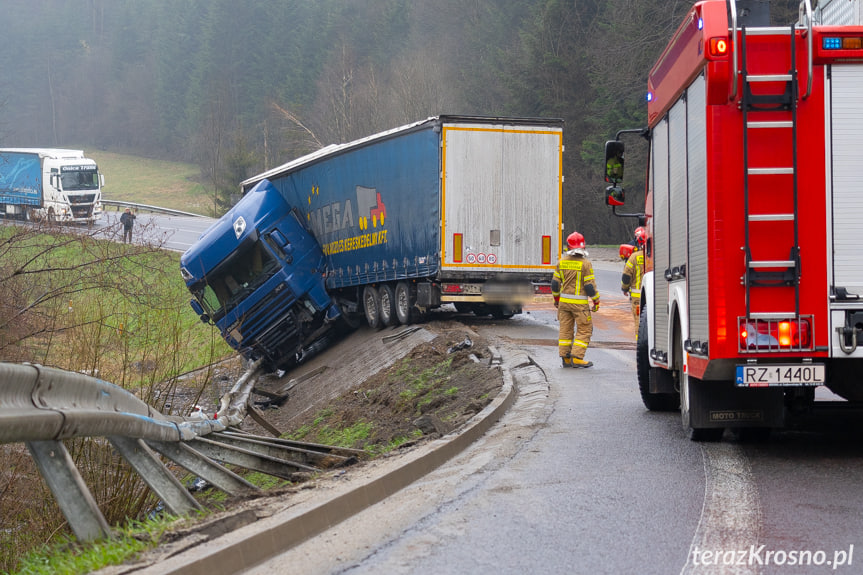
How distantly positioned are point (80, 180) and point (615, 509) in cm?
4985

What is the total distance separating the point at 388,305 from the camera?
21.3 metres

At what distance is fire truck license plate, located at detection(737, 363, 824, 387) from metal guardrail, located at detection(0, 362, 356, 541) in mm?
3194

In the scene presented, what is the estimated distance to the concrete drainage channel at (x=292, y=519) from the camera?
4734mm

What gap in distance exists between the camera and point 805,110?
681 centimetres

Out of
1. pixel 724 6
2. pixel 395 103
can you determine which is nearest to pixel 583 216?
pixel 395 103

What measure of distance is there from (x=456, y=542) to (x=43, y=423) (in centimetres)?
220

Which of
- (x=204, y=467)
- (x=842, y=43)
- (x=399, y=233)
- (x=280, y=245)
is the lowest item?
(x=204, y=467)

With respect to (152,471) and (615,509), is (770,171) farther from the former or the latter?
(152,471)

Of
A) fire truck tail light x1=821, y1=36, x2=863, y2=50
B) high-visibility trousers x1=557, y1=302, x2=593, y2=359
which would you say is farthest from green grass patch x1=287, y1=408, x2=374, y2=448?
fire truck tail light x1=821, y1=36, x2=863, y2=50

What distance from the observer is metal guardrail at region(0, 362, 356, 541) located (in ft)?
17.1

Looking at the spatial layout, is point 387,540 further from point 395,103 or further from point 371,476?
point 395,103

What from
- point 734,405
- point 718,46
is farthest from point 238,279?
point 718,46

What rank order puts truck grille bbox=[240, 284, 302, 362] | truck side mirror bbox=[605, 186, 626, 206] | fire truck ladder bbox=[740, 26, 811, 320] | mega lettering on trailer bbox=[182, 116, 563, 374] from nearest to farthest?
fire truck ladder bbox=[740, 26, 811, 320] → truck side mirror bbox=[605, 186, 626, 206] → mega lettering on trailer bbox=[182, 116, 563, 374] → truck grille bbox=[240, 284, 302, 362]

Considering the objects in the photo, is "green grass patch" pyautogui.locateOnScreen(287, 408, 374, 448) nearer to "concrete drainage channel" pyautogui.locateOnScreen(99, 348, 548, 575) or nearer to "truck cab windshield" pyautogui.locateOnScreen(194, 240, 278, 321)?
"concrete drainage channel" pyautogui.locateOnScreen(99, 348, 548, 575)
